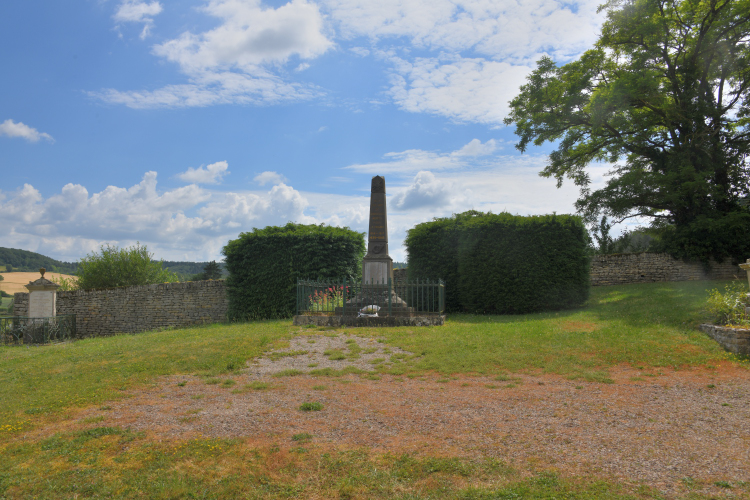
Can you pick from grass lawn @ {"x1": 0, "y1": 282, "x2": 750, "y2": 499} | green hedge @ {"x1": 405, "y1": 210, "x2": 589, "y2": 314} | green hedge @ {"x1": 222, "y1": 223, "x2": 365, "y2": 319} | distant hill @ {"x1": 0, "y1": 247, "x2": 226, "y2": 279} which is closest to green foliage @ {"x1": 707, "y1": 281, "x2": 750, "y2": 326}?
grass lawn @ {"x1": 0, "y1": 282, "x2": 750, "y2": 499}

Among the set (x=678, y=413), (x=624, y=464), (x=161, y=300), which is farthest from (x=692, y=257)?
(x=161, y=300)

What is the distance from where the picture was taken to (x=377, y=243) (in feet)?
42.0

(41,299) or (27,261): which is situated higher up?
(27,261)

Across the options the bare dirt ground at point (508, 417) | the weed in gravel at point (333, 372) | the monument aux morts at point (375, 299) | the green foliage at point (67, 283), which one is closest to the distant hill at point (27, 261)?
the green foliage at point (67, 283)

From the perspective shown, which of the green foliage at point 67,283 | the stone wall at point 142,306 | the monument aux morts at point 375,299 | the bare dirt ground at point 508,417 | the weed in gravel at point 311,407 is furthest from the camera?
the green foliage at point 67,283

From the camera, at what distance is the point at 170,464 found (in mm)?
3756

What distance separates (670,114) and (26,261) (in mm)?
57490

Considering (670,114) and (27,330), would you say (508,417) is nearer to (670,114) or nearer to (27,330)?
(27,330)

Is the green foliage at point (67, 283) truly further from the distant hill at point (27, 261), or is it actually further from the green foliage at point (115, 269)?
the distant hill at point (27, 261)

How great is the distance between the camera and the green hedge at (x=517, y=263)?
1384cm

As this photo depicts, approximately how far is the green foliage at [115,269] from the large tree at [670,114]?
70.6 feet

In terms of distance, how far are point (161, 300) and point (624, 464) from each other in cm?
1778

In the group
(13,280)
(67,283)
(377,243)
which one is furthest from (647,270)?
(13,280)

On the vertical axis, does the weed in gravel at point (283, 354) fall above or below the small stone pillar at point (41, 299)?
below
